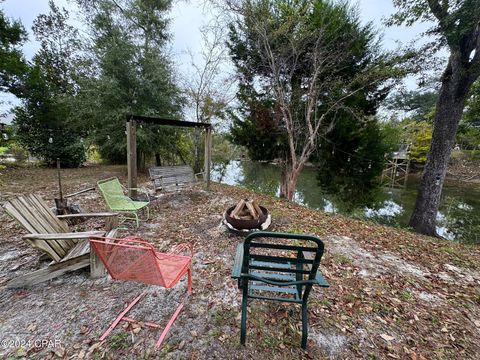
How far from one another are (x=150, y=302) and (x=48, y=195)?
4911 mm

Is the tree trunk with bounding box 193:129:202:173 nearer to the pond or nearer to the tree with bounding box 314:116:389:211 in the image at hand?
the pond

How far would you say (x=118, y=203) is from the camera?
3.57 metres

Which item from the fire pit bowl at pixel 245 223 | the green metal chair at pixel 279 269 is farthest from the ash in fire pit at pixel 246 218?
the green metal chair at pixel 279 269

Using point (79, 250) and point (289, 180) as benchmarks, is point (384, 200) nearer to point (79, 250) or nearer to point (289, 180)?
point (289, 180)

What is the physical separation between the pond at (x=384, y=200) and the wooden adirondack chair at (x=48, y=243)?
20.5 feet

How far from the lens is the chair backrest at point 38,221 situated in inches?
83.1

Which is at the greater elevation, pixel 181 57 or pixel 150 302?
pixel 181 57

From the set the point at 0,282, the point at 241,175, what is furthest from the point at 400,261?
the point at 241,175

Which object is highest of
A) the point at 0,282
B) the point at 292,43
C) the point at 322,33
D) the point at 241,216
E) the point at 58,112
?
the point at 322,33

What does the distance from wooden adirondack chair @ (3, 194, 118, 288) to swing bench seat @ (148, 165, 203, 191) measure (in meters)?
2.36

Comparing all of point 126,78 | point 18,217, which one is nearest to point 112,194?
point 18,217

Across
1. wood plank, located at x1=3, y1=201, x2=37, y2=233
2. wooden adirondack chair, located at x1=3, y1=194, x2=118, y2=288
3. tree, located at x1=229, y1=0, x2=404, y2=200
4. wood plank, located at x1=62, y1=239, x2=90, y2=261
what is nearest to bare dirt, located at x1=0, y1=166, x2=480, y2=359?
wooden adirondack chair, located at x1=3, y1=194, x2=118, y2=288

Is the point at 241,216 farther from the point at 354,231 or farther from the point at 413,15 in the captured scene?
the point at 413,15

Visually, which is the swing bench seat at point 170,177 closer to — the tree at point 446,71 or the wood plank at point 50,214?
the wood plank at point 50,214
